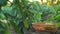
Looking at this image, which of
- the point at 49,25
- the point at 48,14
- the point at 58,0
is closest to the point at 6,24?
the point at 49,25

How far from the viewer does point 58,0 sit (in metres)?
2.28

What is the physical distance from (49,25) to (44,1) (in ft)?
2.09

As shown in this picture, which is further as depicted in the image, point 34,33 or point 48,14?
point 48,14

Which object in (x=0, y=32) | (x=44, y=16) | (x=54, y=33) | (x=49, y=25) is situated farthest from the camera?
(x=44, y=16)

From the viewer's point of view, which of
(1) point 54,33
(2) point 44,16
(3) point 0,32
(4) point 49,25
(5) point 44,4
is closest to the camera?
(3) point 0,32

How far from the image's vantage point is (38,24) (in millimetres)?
1964

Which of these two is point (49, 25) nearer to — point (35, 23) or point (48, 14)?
point (35, 23)

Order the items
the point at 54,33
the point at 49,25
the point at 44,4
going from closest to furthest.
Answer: the point at 49,25 → the point at 54,33 → the point at 44,4

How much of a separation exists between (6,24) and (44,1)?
184 cm

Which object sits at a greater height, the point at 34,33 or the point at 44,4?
the point at 44,4

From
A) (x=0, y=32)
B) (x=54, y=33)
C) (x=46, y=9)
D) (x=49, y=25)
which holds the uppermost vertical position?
(x=0, y=32)

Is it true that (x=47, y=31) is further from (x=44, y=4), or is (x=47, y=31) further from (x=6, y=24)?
(x=6, y=24)

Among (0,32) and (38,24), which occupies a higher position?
(0,32)

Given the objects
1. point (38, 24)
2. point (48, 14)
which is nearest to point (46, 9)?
point (48, 14)
